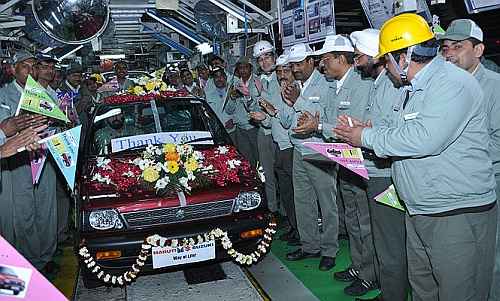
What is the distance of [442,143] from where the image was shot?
292cm

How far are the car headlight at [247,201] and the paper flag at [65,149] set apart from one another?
1.54 metres

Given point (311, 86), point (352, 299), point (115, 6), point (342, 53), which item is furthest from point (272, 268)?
point (115, 6)

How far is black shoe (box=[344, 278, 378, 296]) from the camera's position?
470 centimetres

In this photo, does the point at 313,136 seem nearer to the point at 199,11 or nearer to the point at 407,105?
the point at 407,105

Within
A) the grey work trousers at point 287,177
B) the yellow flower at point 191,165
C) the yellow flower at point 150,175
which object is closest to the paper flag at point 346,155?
the yellow flower at point 191,165

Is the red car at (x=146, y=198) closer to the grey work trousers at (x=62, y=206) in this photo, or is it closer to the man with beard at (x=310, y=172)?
the man with beard at (x=310, y=172)

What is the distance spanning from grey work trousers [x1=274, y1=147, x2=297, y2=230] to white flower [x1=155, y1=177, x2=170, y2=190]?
1.69 m

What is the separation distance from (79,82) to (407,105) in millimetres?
9157

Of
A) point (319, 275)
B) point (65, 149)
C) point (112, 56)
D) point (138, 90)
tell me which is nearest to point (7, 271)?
point (65, 149)

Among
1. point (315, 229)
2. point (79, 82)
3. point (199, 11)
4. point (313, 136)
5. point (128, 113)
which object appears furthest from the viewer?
point (79, 82)

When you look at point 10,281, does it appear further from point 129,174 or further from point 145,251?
point 129,174

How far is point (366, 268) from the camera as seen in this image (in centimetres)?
471

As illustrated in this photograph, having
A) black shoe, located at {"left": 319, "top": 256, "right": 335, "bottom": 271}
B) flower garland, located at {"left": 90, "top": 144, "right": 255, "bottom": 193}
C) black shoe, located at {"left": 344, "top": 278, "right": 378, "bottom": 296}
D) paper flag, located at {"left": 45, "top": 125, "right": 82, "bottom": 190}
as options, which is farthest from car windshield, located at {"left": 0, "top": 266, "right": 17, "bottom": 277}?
black shoe, located at {"left": 319, "top": 256, "right": 335, "bottom": 271}

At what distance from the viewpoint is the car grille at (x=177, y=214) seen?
15.1 ft
